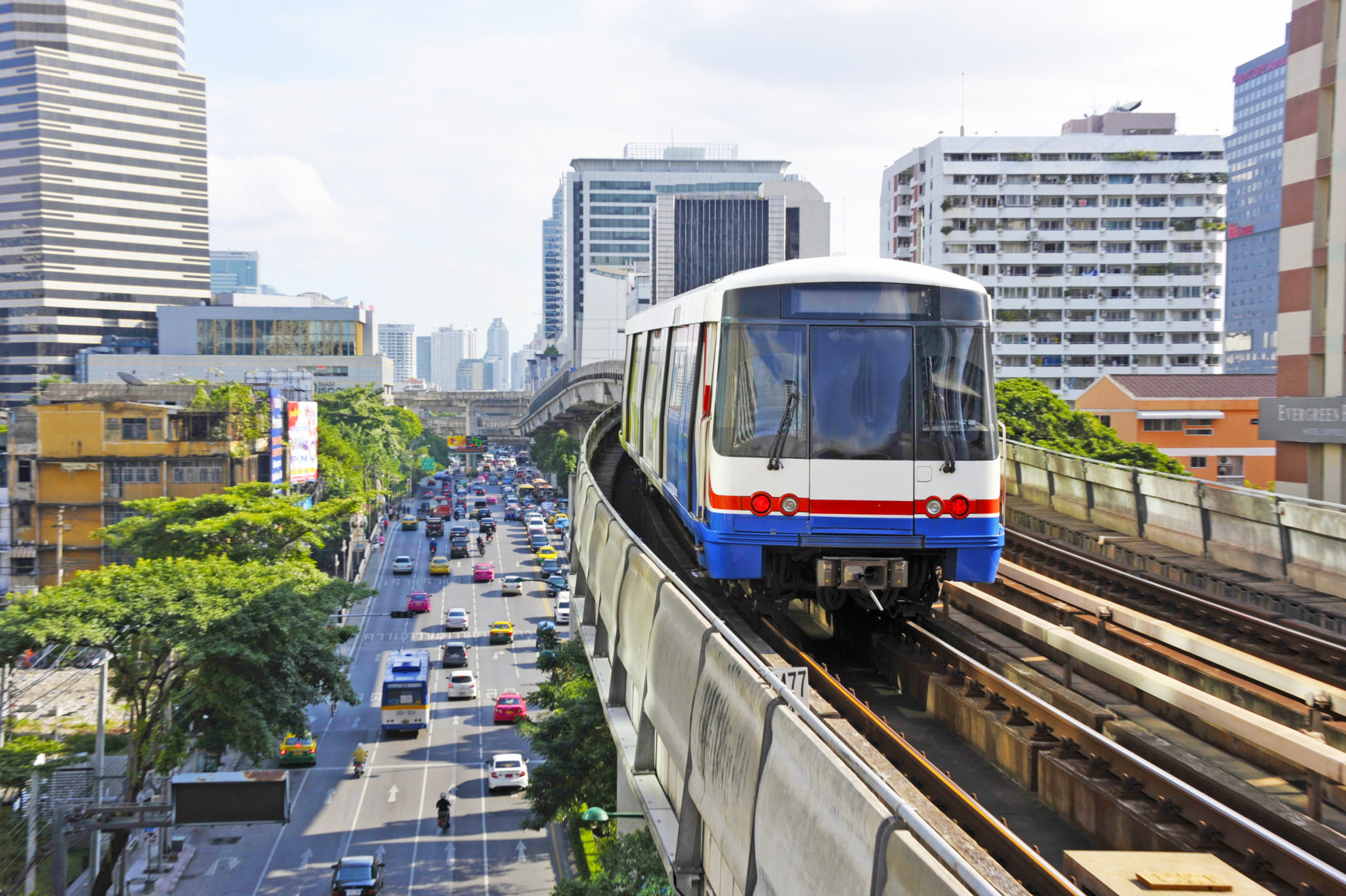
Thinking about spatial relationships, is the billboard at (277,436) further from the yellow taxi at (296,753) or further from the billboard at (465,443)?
the billboard at (465,443)

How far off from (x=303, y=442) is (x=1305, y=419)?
152 ft

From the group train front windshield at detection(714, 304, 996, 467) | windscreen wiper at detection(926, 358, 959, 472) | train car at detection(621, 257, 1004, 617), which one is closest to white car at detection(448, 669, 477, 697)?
train car at detection(621, 257, 1004, 617)

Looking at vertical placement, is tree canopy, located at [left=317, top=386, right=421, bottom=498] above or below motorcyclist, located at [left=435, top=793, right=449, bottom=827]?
above

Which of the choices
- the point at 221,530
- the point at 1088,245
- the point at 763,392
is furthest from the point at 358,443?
the point at 763,392

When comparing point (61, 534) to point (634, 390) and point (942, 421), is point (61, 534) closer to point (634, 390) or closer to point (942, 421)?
point (634, 390)

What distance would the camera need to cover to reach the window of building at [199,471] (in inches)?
1855

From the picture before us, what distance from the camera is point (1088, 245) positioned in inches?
3556

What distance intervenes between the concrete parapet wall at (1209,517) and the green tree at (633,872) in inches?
389

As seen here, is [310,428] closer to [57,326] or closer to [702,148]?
[57,326]

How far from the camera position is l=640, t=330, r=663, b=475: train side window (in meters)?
16.2

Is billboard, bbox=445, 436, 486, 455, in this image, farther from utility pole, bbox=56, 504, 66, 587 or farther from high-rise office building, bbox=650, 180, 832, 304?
utility pole, bbox=56, 504, 66, 587

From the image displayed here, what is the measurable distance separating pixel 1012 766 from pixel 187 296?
142113 millimetres

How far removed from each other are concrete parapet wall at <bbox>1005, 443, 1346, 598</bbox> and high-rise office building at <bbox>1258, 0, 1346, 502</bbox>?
19.1ft

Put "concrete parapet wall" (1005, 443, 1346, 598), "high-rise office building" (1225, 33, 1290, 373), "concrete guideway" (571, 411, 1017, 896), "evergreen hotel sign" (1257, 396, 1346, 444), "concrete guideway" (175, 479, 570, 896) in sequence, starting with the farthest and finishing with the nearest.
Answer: "high-rise office building" (1225, 33, 1290, 373)
"concrete guideway" (175, 479, 570, 896)
"evergreen hotel sign" (1257, 396, 1346, 444)
"concrete parapet wall" (1005, 443, 1346, 598)
"concrete guideway" (571, 411, 1017, 896)
